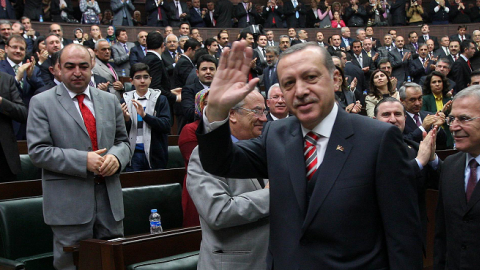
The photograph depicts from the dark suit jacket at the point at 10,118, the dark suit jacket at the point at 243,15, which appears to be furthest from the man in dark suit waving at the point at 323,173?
the dark suit jacket at the point at 243,15

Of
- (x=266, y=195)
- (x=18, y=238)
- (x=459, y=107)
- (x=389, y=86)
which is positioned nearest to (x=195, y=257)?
(x=266, y=195)

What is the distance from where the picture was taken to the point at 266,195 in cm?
198

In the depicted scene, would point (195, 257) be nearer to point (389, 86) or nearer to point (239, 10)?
point (389, 86)

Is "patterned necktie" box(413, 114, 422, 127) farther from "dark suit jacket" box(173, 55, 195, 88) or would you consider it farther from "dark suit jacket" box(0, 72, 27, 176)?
"dark suit jacket" box(173, 55, 195, 88)

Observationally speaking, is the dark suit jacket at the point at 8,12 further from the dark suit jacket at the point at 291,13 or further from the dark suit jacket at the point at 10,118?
the dark suit jacket at the point at 10,118

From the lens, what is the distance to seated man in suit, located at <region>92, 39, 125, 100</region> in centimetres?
457

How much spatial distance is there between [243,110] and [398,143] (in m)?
0.89

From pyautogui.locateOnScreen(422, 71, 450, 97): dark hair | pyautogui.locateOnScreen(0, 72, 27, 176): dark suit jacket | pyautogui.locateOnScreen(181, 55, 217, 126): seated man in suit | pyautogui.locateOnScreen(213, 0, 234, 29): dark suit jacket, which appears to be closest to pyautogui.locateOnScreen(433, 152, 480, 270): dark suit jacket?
pyautogui.locateOnScreen(0, 72, 27, 176): dark suit jacket

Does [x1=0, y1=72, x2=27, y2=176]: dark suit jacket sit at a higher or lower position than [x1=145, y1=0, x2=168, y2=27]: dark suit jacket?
lower

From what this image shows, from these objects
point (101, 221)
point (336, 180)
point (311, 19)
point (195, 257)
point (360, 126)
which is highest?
point (311, 19)

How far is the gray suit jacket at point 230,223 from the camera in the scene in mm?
1899

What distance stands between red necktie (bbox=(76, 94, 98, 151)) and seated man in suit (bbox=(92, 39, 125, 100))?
6.13ft

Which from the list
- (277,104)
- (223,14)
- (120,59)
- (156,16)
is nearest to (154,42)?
(120,59)

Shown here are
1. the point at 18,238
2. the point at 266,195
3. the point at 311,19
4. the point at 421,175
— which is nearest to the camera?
the point at 266,195
